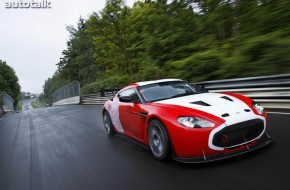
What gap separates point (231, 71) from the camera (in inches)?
409

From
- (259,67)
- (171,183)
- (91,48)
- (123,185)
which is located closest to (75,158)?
(123,185)

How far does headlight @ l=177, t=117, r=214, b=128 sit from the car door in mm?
996

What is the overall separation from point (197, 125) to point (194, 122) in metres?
0.07

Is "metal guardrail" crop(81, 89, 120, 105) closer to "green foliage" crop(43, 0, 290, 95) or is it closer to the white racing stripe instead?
"green foliage" crop(43, 0, 290, 95)

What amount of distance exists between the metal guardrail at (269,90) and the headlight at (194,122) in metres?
4.11

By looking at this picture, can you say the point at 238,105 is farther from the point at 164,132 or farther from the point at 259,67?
the point at 259,67

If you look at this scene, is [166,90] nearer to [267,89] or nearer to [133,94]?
[133,94]

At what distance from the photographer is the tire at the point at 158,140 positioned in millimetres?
4282

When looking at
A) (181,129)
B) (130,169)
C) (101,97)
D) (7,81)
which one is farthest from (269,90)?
(7,81)

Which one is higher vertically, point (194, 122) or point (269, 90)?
point (269, 90)

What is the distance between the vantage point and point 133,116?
17.7 ft

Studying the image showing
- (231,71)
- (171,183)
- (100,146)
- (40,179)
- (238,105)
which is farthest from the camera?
(231,71)

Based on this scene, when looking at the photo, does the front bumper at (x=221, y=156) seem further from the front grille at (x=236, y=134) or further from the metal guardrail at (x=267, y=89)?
the metal guardrail at (x=267, y=89)

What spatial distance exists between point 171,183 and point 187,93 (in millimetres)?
2009
